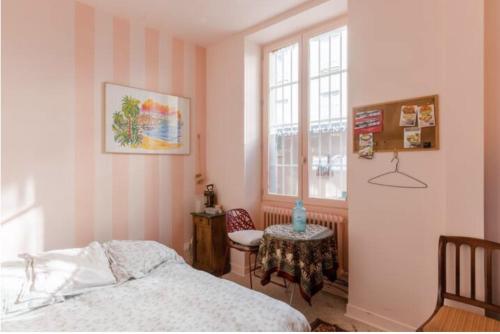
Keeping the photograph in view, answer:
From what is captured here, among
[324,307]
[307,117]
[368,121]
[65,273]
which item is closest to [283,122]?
[307,117]

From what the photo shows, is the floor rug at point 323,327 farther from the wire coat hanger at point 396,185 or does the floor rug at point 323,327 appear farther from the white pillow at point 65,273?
the white pillow at point 65,273

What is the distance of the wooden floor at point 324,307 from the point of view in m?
2.36

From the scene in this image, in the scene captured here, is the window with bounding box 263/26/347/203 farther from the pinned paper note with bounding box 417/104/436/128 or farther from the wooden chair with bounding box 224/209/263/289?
the pinned paper note with bounding box 417/104/436/128

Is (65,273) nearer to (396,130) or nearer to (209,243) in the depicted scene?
(209,243)

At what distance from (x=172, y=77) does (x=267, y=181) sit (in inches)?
68.2

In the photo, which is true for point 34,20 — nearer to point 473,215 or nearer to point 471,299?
point 473,215

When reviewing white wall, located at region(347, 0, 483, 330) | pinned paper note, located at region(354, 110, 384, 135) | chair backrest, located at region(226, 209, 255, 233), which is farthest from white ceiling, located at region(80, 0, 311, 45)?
chair backrest, located at region(226, 209, 255, 233)

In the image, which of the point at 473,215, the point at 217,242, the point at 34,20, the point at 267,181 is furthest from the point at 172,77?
the point at 473,215

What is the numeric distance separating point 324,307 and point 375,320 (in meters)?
0.46

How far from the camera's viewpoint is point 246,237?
9.30 feet

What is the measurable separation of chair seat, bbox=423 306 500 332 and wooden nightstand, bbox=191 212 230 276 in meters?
2.23

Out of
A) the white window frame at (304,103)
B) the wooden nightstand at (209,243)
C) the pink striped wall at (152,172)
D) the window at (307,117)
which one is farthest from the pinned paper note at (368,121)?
the pink striped wall at (152,172)

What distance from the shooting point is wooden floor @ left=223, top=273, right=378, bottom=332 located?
93.0 inches

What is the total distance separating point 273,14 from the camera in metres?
3.03
